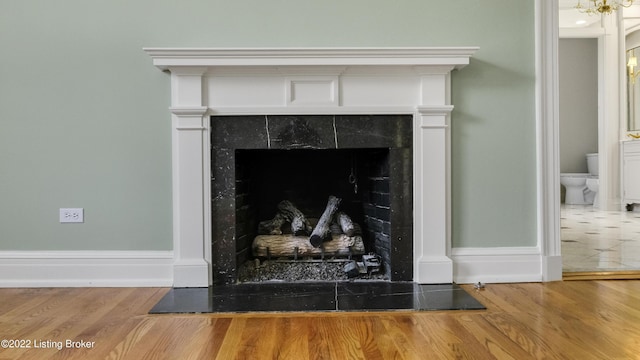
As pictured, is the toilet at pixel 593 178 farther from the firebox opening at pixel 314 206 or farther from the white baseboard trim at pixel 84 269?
the white baseboard trim at pixel 84 269

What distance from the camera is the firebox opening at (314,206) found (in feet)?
8.75

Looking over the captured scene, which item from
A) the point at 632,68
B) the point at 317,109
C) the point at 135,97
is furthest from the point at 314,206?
the point at 632,68

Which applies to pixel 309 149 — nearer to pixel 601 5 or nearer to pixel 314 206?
pixel 314 206

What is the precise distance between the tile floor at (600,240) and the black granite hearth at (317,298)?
1104 mm

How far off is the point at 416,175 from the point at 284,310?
1.11 m

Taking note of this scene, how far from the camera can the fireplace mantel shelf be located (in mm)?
2373

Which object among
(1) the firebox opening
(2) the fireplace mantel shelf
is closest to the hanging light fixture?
(2) the fireplace mantel shelf

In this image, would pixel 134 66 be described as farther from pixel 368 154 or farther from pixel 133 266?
pixel 368 154

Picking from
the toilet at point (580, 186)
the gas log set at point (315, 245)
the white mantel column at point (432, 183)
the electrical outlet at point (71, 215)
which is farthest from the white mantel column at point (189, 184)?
the toilet at point (580, 186)

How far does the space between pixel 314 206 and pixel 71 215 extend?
1530 millimetres

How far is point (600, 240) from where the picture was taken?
3.93 meters

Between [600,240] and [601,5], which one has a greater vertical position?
[601,5]

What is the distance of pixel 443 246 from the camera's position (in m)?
2.55

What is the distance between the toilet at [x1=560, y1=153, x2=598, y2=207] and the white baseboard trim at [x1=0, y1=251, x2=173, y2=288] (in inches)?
271
